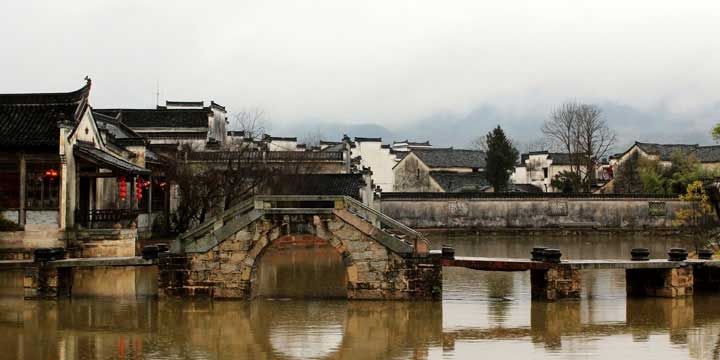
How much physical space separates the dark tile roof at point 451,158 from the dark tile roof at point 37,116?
42310 millimetres

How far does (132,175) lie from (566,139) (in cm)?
4284

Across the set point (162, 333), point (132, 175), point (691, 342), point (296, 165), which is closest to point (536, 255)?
point (691, 342)

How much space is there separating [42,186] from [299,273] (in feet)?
31.1

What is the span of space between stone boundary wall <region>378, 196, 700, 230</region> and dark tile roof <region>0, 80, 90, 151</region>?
2936 centimetres

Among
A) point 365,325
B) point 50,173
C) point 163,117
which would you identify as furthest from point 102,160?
point 163,117

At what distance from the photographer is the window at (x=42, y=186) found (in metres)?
30.7

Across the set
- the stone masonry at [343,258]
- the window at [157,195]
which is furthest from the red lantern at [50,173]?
the stone masonry at [343,258]

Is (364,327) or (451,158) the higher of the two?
(451,158)

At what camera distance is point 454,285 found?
26094mm

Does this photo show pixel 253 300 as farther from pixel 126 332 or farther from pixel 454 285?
pixel 454 285

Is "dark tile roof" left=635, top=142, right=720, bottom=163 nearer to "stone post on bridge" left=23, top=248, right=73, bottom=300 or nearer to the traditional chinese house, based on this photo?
the traditional chinese house

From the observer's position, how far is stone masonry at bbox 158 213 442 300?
2191cm

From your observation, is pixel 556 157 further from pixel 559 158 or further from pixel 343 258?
pixel 343 258

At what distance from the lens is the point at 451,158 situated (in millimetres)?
73562
